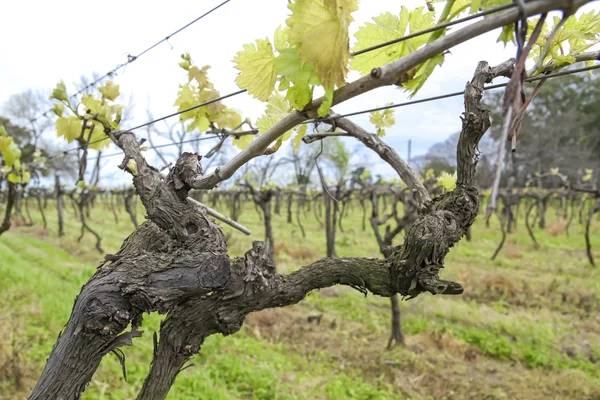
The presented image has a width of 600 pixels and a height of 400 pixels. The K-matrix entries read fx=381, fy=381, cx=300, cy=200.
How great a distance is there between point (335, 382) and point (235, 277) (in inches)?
129

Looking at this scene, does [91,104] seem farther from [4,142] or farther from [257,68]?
[4,142]

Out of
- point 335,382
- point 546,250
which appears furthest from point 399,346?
point 546,250

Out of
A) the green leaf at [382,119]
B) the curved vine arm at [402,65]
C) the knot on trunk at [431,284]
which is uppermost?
the green leaf at [382,119]

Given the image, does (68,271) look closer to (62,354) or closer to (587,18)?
(62,354)

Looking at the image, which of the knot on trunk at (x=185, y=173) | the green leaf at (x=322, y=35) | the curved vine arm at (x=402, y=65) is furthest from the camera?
the knot on trunk at (x=185, y=173)

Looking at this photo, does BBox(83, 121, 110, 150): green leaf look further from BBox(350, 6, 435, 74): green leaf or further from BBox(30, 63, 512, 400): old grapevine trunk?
BBox(350, 6, 435, 74): green leaf

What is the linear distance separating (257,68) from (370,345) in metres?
5.01

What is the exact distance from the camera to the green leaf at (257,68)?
0.77 meters

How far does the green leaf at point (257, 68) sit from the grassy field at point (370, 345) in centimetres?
340

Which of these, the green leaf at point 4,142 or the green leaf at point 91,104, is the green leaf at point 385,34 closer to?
the green leaf at point 91,104

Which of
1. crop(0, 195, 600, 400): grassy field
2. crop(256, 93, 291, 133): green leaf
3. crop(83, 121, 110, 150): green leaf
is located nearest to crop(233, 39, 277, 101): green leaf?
crop(256, 93, 291, 133): green leaf

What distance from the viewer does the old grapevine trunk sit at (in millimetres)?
1026

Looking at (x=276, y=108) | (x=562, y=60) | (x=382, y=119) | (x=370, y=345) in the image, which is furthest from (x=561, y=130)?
(x=276, y=108)

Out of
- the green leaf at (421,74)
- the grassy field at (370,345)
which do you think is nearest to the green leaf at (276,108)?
the green leaf at (421,74)
